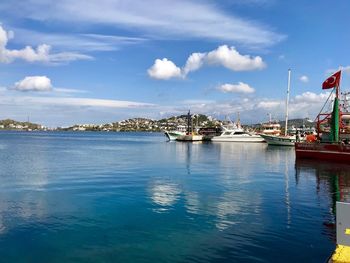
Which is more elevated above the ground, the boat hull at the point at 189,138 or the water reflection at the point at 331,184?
the boat hull at the point at 189,138

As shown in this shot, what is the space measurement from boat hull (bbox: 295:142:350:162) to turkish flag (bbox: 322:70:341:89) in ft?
37.9

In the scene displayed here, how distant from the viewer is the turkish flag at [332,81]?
70625 mm

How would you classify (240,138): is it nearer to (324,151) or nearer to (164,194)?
(324,151)

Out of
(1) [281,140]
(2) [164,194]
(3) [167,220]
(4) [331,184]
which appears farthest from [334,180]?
(1) [281,140]

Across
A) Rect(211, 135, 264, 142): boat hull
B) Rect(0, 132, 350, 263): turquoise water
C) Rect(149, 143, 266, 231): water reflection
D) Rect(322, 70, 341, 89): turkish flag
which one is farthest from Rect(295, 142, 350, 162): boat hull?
Rect(211, 135, 264, 142): boat hull

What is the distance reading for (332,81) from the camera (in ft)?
233

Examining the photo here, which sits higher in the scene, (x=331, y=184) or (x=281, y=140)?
(x=281, y=140)

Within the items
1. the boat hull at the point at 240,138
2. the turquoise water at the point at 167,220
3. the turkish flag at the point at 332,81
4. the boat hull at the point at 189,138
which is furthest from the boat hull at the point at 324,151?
the boat hull at the point at 189,138

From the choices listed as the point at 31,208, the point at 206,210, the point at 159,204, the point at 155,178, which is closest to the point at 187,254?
the point at 206,210

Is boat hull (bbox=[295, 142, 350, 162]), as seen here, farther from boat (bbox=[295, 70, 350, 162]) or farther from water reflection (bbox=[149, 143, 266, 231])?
water reflection (bbox=[149, 143, 266, 231])

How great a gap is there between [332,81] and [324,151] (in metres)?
14.0

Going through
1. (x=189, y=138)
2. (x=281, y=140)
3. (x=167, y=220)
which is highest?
(x=281, y=140)

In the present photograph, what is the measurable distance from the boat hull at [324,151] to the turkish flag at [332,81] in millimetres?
11563

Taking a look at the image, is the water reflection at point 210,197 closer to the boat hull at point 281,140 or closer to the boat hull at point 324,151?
the boat hull at point 324,151
